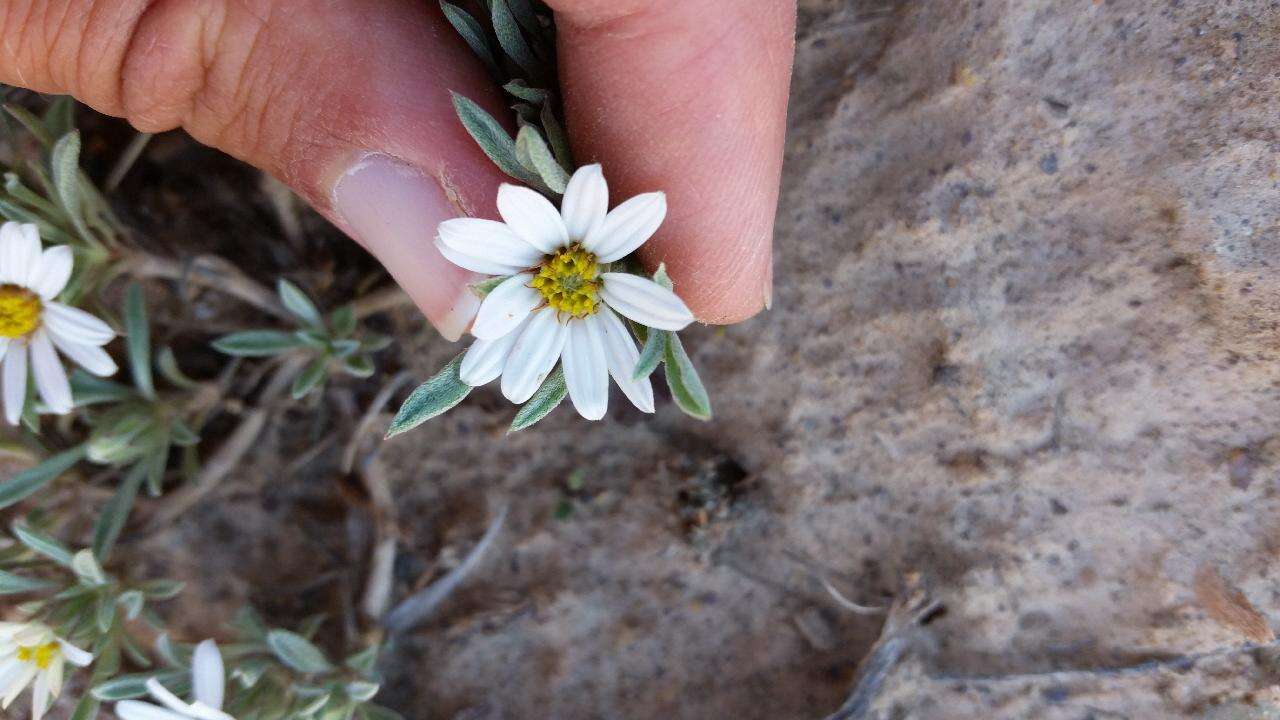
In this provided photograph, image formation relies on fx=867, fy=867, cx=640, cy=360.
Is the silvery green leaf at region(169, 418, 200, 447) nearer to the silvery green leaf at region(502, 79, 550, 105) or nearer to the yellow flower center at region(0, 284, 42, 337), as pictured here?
the yellow flower center at region(0, 284, 42, 337)

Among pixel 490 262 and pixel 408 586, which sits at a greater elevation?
pixel 490 262

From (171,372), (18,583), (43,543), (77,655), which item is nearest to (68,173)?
(171,372)

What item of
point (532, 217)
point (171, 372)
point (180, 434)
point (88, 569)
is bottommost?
point (88, 569)

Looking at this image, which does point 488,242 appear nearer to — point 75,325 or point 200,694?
point 75,325

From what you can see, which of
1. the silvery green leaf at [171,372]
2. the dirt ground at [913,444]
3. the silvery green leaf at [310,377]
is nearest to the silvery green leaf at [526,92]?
the dirt ground at [913,444]

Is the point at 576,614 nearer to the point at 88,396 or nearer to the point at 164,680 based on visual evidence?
the point at 164,680

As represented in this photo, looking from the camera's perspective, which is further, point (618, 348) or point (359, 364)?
point (359, 364)

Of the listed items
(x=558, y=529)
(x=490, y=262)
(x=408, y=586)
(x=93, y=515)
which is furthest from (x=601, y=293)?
(x=93, y=515)

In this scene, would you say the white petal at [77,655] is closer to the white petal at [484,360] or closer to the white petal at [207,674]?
the white petal at [207,674]

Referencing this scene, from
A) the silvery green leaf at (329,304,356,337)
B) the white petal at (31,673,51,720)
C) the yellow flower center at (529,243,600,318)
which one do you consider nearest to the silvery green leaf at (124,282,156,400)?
the silvery green leaf at (329,304,356,337)
